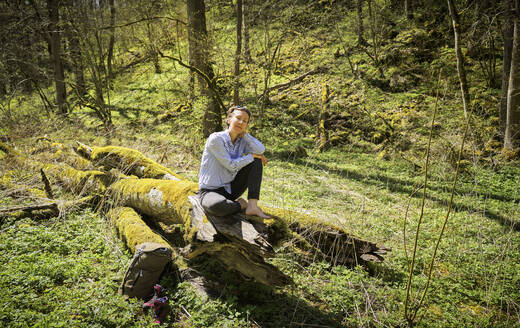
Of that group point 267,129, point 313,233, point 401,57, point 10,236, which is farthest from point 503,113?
point 10,236

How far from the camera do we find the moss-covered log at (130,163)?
15.9ft

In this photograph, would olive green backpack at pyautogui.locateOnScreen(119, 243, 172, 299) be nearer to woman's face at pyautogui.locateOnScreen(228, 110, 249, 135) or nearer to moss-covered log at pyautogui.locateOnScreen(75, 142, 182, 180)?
woman's face at pyautogui.locateOnScreen(228, 110, 249, 135)

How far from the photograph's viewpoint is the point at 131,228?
138 inches

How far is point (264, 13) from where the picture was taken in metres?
9.10

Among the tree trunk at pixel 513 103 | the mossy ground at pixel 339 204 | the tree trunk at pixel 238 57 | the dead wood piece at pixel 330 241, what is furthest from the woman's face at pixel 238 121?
the tree trunk at pixel 513 103

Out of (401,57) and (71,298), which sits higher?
(401,57)

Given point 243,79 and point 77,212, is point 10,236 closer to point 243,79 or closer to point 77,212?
point 77,212

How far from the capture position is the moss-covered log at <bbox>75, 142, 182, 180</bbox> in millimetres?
4840

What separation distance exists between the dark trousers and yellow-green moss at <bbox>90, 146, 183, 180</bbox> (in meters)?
1.81

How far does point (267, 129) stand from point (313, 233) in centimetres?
796

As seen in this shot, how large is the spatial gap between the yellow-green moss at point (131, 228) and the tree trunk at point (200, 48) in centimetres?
475

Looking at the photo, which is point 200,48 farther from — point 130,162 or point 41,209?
point 41,209

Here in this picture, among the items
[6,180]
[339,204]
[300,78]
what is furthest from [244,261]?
[300,78]

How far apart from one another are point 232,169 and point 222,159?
0.50ft
